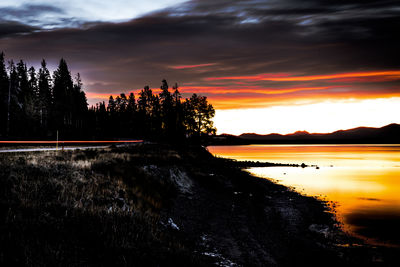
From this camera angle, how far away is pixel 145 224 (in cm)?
875

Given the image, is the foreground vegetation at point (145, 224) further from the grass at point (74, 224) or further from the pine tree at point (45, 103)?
the pine tree at point (45, 103)

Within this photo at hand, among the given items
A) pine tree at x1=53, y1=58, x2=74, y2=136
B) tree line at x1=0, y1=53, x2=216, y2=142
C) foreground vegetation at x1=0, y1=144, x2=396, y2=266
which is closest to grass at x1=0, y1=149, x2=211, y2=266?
foreground vegetation at x1=0, y1=144, x2=396, y2=266

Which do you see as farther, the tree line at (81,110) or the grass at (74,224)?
the tree line at (81,110)

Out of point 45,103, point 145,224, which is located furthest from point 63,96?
point 145,224

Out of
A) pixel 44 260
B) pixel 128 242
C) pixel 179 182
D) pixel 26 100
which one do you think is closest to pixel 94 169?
pixel 179 182

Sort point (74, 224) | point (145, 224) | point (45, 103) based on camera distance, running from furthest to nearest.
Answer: point (45, 103) < point (145, 224) < point (74, 224)

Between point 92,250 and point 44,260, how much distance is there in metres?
1.11

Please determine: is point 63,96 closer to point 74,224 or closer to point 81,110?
point 81,110

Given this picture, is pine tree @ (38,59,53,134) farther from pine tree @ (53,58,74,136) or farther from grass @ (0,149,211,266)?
grass @ (0,149,211,266)

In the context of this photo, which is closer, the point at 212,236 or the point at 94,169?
the point at 212,236

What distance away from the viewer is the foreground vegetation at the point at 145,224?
21.2ft

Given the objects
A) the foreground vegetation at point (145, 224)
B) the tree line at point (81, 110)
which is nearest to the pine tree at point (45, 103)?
the tree line at point (81, 110)

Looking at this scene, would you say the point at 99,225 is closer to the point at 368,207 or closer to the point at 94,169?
the point at 94,169

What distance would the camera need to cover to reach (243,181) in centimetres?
2883
